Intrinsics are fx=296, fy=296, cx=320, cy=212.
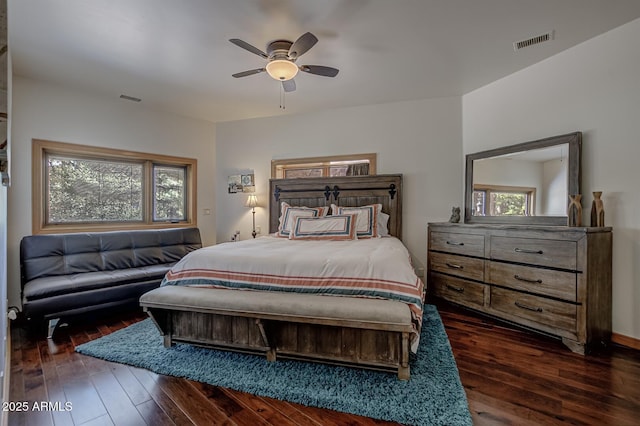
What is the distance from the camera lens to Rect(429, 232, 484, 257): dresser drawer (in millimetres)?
3162

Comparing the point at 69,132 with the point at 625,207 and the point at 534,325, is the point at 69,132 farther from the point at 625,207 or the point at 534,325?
the point at 625,207

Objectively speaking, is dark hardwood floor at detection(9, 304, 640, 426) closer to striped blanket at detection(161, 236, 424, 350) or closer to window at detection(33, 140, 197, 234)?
striped blanket at detection(161, 236, 424, 350)

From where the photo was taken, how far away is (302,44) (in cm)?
236

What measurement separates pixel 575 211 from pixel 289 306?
270cm

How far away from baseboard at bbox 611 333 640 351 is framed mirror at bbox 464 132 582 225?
103cm

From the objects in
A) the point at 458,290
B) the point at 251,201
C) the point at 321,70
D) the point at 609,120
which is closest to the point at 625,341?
the point at 458,290

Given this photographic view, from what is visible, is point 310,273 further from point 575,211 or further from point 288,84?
point 575,211

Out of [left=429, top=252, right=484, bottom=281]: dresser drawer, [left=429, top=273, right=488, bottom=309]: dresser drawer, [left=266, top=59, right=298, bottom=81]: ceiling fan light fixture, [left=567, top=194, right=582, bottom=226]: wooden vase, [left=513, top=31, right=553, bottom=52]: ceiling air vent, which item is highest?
[left=513, top=31, right=553, bottom=52]: ceiling air vent

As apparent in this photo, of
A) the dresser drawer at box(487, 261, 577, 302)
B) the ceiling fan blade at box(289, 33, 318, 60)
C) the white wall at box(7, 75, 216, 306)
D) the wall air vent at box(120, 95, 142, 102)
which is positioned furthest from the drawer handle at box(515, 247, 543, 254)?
the wall air vent at box(120, 95, 142, 102)

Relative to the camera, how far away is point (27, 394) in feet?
6.11

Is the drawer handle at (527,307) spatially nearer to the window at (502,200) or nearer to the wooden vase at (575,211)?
the wooden vase at (575,211)

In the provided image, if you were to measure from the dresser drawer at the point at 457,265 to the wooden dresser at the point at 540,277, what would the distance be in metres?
0.01

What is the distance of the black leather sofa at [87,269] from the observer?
2.76 metres

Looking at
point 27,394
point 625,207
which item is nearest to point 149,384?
point 27,394
